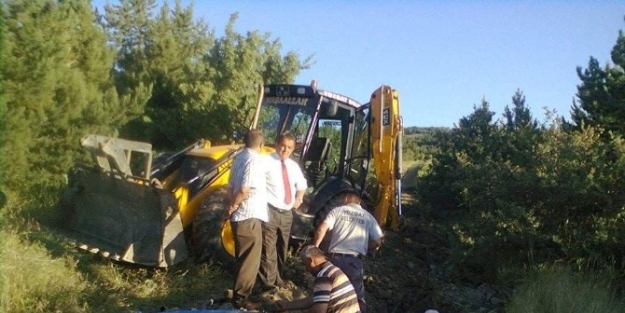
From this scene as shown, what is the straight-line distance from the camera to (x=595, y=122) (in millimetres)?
12812

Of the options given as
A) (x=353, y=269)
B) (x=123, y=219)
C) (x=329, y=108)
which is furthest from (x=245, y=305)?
(x=329, y=108)

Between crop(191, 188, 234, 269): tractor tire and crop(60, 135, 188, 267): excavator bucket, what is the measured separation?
0.25 metres

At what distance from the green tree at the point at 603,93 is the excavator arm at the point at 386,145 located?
4715mm

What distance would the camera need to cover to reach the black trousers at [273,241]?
6.97m

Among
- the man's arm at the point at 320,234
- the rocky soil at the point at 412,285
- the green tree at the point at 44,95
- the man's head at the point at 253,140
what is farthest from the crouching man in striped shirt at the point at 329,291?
the green tree at the point at 44,95

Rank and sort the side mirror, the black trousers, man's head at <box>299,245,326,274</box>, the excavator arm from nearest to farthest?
man's head at <box>299,245,326,274</box>
the black trousers
the side mirror
the excavator arm

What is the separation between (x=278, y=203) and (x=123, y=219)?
2144 mm

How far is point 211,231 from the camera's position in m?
7.50

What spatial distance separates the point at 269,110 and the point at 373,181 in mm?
2403

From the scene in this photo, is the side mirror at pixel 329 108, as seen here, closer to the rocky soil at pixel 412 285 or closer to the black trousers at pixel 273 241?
the rocky soil at pixel 412 285

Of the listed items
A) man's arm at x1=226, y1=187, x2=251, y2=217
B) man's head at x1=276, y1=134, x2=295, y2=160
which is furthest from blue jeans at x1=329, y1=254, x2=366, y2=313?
man's head at x1=276, y1=134, x2=295, y2=160

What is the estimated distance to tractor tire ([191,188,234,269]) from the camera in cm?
749

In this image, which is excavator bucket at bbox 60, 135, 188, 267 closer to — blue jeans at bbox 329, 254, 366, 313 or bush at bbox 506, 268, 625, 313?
blue jeans at bbox 329, 254, 366, 313

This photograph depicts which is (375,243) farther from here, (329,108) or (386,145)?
(386,145)
